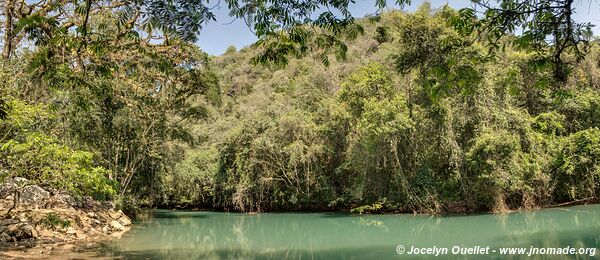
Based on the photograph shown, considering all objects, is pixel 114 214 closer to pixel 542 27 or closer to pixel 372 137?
pixel 372 137

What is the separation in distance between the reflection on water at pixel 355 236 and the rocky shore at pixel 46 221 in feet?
2.86

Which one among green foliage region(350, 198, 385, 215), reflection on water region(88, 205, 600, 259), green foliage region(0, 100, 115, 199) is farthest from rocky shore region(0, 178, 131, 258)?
green foliage region(350, 198, 385, 215)

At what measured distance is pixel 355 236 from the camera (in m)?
11.5

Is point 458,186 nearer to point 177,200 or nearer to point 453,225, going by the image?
point 453,225

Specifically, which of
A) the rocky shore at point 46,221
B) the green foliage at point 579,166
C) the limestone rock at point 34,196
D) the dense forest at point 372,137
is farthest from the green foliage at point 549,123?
the limestone rock at point 34,196

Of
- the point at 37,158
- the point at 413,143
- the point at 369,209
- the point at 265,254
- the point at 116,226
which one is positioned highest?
the point at 413,143

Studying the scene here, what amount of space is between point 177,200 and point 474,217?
1871 centimetres

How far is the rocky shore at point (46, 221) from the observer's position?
8663 millimetres

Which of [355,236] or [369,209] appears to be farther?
[369,209]

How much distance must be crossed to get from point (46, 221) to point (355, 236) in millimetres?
7065

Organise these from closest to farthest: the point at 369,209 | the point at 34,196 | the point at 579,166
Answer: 1. the point at 34,196
2. the point at 579,166
3. the point at 369,209

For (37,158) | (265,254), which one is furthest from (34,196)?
(265,254)

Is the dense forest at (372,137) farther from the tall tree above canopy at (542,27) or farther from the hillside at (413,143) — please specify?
the tall tree above canopy at (542,27)

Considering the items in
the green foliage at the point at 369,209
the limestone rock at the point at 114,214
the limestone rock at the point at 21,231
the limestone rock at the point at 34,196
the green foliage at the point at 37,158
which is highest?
the green foliage at the point at 37,158
